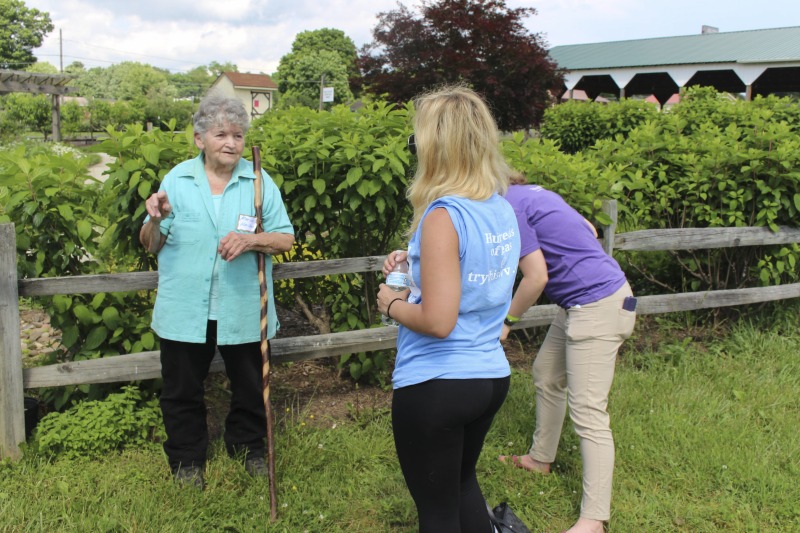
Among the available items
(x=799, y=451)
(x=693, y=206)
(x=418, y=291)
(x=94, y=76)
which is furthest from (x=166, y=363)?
(x=94, y=76)

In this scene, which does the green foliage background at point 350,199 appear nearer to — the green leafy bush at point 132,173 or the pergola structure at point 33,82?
the green leafy bush at point 132,173

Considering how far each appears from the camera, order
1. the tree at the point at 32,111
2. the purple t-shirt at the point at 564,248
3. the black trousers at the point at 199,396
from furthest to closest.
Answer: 1. the tree at the point at 32,111
2. the black trousers at the point at 199,396
3. the purple t-shirt at the point at 564,248

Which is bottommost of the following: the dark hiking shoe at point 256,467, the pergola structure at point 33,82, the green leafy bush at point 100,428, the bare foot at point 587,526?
the bare foot at point 587,526

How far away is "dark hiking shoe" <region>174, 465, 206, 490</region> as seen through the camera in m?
3.22

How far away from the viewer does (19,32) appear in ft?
278

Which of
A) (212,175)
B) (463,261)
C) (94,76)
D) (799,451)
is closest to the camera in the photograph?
(463,261)

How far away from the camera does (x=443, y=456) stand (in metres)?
2.05

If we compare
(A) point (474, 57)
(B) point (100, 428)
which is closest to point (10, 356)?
(B) point (100, 428)

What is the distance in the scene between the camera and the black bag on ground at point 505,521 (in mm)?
2674

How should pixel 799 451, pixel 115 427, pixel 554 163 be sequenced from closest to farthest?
pixel 115 427
pixel 799 451
pixel 554 163

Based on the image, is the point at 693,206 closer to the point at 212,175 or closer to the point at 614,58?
the point at 212,175

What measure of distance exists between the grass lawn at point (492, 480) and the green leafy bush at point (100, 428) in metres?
0.07

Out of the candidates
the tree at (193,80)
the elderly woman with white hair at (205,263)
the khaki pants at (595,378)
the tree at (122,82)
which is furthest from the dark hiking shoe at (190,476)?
the tree at (193,80)

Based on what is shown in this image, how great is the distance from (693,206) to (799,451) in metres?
2.12
